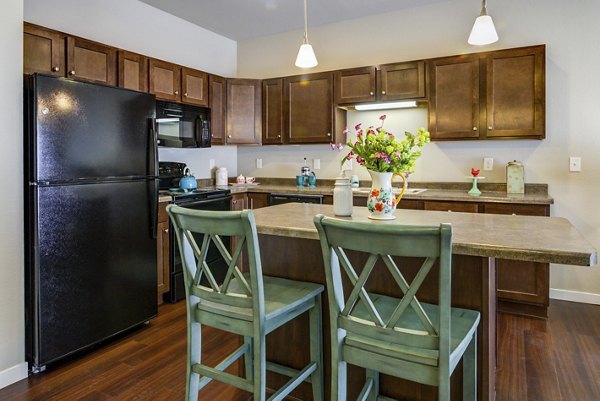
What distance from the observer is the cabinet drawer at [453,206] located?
3262 mm

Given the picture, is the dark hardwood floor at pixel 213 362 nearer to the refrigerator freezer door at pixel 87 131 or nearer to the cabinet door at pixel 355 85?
the refrigerator freezer door at pixel 87 131

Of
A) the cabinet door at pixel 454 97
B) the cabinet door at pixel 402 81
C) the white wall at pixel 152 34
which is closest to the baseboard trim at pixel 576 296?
the cabinet door at pixel 454 97

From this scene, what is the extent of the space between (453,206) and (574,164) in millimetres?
1101

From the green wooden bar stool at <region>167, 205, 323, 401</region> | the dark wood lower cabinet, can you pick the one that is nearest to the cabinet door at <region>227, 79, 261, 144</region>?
the dark wood lower cabinet

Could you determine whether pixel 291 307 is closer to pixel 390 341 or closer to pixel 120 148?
pixel 390 341

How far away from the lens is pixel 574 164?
343 centimetres

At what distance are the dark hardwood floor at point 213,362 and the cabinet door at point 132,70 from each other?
1906 mm

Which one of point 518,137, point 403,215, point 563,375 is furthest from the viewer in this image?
point 518,137

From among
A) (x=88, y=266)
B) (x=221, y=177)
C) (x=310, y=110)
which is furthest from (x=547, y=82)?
(x=88, y=266)

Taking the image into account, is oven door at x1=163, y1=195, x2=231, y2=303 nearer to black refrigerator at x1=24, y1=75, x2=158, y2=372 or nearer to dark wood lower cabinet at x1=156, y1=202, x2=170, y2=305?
dark wood lower cabinet at x1=156, y1=202, x2=170, y2=305

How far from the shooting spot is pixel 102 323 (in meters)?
2.57

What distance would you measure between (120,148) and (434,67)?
2644mm

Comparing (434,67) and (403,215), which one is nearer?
(403,215)

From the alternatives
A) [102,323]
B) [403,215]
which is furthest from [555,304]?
[102,323]
